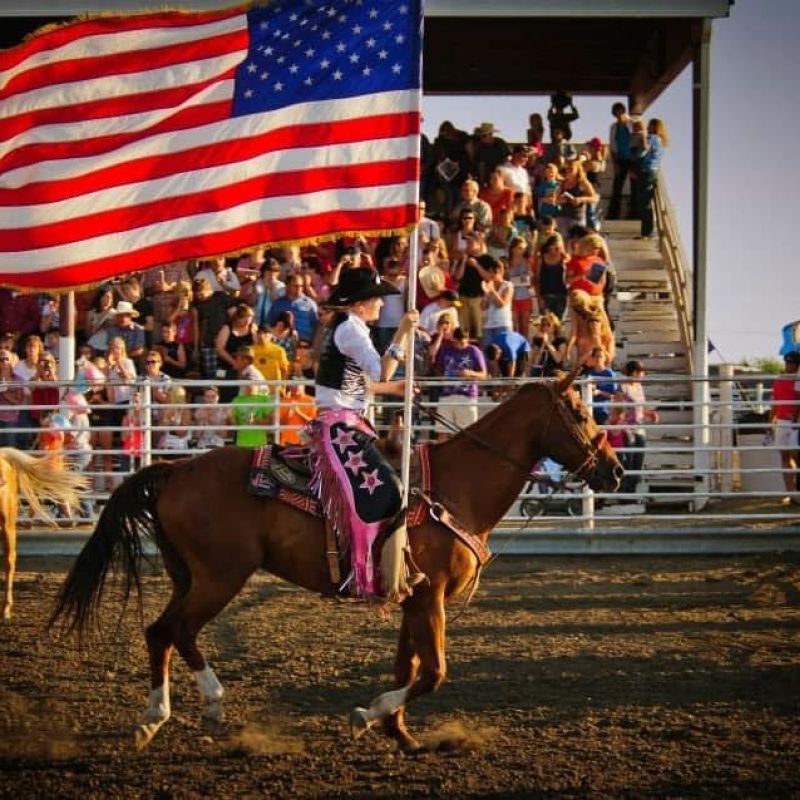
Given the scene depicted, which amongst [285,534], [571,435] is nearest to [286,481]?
[285,534]

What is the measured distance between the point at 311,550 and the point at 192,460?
88cm

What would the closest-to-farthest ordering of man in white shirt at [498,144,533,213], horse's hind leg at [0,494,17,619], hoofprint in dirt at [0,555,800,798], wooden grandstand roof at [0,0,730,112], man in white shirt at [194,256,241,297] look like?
hoofprint in dirt at [0,555,800,798], horse's hind leg at [0,494,17,619], man in white shirt at [194,256,241,297], wooden grandstand roof at [0,0,730,112], man in white shirt at [498,144,533,213]

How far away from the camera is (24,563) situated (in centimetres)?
1352

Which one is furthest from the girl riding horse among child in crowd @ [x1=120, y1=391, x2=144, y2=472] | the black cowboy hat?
child in crowd @ [x1=120, y1=391, x2=144, y2=472]

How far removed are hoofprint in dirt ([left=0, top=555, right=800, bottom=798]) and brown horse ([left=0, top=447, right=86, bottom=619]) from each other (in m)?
0.49

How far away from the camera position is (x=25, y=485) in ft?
36.5

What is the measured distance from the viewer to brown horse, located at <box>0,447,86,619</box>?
11.1m

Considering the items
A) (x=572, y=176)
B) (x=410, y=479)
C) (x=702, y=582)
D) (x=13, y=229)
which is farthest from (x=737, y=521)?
(x=13, y=229)

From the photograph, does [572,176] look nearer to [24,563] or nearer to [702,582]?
[702,582]

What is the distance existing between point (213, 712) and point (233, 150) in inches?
125

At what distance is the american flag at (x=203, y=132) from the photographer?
7680 millimetres

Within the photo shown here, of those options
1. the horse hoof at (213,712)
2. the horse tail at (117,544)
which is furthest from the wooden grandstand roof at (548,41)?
the horse hoof at (213,712)

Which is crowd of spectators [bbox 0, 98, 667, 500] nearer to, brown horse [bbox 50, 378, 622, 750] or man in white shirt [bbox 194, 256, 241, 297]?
man in white shirt [bbox 194, 256, 241, 297]

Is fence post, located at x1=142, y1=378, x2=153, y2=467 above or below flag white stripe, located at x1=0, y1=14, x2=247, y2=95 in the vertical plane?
below
